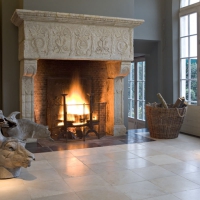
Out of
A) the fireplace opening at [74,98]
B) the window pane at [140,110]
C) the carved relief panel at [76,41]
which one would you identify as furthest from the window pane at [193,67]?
the window pane at [140,110]

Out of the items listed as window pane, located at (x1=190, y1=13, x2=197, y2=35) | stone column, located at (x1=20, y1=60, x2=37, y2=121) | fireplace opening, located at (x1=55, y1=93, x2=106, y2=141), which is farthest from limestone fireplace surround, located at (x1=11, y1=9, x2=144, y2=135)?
window pane, located at (x1=190, y1=13, x2=197, y2=35)

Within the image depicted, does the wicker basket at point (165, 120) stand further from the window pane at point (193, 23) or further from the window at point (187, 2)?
the window at point (187, 2)

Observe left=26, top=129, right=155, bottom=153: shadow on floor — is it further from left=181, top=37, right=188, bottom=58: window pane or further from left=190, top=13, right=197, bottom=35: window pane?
left=190, top=13, right=197, bottom=35: window pane

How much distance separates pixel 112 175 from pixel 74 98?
9.19 feet

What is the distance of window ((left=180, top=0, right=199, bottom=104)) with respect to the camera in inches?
249

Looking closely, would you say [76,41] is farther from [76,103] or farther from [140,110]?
[140,110]

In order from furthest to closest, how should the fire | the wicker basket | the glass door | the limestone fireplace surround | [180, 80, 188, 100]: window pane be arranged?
the glass door → [180, 80, 188, 100]: window pane → the fire → the wicker basket → the limestone fireplace surround

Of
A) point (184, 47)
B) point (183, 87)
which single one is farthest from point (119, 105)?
point (184, 47)

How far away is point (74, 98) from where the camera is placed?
6246mm

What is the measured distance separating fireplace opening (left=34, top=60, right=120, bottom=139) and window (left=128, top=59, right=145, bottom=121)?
2.05 meters

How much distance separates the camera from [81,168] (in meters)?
4.00

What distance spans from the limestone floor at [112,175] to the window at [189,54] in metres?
1.67

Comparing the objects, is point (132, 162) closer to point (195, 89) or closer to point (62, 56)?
point (62, 56)

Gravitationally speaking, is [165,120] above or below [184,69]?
below
